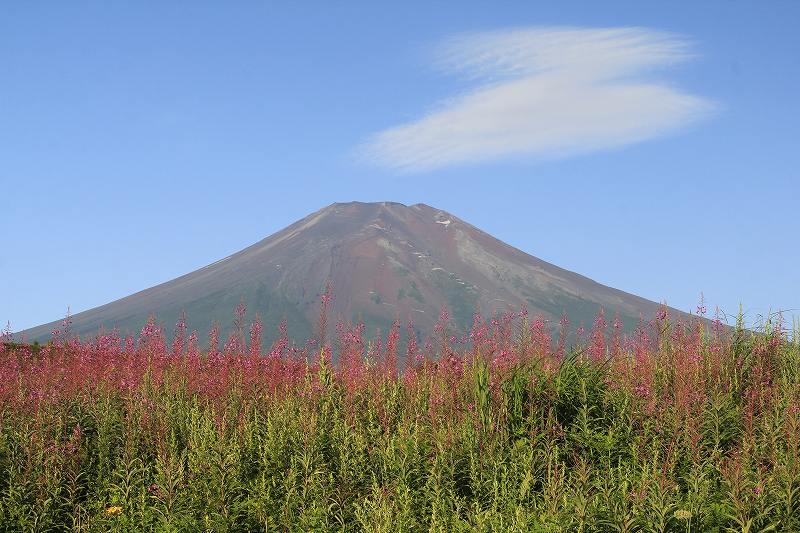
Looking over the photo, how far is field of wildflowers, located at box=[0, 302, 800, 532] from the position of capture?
22.7 ft

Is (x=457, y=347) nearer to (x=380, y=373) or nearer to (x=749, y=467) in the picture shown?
(x=380, y=373)

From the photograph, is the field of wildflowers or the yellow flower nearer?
the yellow flower

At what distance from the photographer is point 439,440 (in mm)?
8078

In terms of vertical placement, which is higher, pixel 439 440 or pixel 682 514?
pixel 439 440

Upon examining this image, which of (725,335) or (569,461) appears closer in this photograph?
(569,461)

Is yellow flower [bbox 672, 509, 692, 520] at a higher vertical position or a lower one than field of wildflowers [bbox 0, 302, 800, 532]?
lower

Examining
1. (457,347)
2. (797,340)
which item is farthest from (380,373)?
(797,340)

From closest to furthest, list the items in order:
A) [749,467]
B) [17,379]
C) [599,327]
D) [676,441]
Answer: [749,467], [676,441], [599,327], [17,379]

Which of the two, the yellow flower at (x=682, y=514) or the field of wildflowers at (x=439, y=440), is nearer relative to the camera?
the yellow flower at (x=682, y=514)

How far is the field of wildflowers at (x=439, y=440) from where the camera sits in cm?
693

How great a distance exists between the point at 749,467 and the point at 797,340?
4.70 m

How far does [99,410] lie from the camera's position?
9.73 metres

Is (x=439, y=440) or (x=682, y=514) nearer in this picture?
(x=682, y=514)

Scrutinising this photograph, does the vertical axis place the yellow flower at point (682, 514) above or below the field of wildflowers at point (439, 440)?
below
